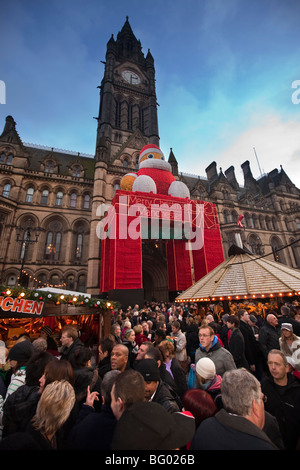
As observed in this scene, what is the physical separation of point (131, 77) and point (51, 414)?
42544 millimetres

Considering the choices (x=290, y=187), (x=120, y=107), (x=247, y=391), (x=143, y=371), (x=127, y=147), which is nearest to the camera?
(x=247, y=391)

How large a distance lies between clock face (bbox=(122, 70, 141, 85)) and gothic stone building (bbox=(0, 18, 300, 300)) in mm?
411

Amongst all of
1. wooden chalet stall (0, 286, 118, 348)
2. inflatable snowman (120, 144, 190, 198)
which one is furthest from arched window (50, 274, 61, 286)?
inflatable snowman (120, 144, 190, 198)

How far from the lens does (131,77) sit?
1330 inches

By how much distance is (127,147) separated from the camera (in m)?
24.7

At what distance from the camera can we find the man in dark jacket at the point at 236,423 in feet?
3.94

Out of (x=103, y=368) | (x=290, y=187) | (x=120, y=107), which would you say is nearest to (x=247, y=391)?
(x=103, y=368)

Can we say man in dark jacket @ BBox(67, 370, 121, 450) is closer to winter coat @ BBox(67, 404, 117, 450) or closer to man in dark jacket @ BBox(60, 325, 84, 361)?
winter coat @ BBox(67, 404, 117, 450)

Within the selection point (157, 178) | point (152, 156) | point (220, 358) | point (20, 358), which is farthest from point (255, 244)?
point (20, 358)

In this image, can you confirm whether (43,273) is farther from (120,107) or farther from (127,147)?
(120,107)

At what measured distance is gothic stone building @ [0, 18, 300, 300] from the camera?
18.5 meters

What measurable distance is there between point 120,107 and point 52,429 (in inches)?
1427

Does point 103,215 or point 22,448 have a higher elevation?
point 103,215
